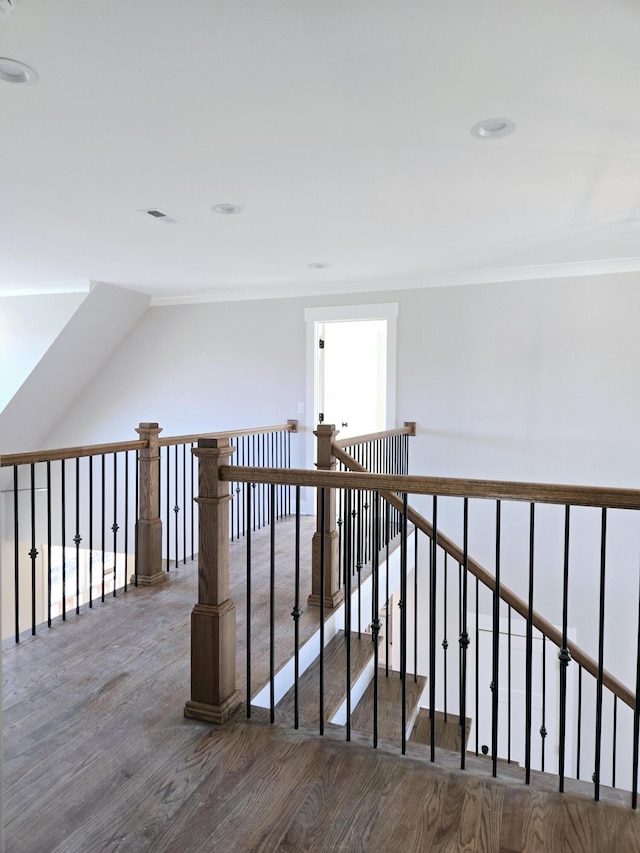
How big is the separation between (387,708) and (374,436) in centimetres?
186

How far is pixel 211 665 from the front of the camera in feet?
→ 7.02

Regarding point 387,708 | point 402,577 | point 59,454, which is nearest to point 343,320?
point 59,454

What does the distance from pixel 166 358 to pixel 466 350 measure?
3.22 metres

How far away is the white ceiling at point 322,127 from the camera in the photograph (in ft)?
5.33

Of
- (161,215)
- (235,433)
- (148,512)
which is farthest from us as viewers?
(235,433)

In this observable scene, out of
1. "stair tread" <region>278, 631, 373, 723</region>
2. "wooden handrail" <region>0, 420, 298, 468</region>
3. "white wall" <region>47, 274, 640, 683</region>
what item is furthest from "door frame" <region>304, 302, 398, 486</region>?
"stair tread" <region>278, 631, 373, 723</region>

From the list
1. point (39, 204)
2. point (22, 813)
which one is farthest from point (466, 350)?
point (22, 813)

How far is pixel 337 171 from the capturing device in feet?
8.83

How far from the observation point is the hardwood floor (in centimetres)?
156

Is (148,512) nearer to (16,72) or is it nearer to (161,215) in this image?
(161,215)

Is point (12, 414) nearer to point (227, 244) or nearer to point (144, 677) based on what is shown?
point (227, 244)

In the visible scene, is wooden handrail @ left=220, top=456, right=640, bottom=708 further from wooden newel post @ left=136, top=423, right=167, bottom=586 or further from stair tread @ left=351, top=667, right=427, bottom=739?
wooden newel post @ left=136, top=423, right=167, bottom=586

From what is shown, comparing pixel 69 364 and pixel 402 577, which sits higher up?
pixel 69 364

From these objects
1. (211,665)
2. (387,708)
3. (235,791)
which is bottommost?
(387,708)
